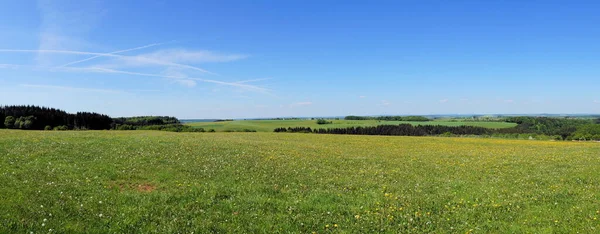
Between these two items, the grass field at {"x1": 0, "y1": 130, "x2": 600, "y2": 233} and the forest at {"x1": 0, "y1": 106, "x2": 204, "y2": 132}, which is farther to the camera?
the forest at {"x1": 0, "y1": 106, "x2": 204, "y2": 132}

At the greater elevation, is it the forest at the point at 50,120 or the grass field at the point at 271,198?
the forest at the point at 50,120

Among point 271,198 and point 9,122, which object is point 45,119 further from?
point 271,198

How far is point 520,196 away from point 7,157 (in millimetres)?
26870

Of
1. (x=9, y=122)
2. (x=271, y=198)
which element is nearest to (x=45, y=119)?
(x=9, y=122)

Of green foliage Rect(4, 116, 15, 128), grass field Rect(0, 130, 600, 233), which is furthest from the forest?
grass field Rect(0, 130, 600, 233)

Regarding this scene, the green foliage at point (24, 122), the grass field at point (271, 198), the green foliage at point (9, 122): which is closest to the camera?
the grass field at point (271, 198)

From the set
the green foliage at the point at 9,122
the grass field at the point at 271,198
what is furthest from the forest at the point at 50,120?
the grass field at the point at 271,198

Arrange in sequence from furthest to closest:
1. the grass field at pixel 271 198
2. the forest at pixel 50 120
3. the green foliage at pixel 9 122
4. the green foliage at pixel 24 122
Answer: the forest at pixel 50 120
the green foliage at pixel 9 122
the green foliage at pixel 24 122
the grass field at pixel 271 198

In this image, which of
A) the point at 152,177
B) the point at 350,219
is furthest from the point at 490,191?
the point at 152,177

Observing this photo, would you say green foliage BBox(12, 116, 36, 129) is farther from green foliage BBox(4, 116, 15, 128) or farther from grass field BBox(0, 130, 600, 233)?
grass field BBox(0, 130, 600, 233)

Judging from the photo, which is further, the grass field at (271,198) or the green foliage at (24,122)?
the green foliage at (24,122)

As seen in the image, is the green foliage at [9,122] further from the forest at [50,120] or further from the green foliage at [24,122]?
the green foliage at [24,122]

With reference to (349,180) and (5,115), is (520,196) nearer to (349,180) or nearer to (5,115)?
(349,180)

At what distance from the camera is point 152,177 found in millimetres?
15828
